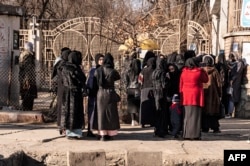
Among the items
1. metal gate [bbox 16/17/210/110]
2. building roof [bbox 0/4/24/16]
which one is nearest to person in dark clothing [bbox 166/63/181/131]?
building roof [bbox 0/4/24/16]

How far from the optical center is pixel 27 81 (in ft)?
40.6

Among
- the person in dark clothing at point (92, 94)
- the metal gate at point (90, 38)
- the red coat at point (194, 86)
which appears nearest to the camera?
the person in dark clothing at point (92, 94)

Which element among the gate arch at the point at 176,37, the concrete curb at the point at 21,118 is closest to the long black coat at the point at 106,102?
the concrete curb at the point at 21,118

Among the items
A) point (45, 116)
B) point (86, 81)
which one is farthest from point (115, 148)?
point (45, 116)

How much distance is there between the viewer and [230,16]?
46.9ft

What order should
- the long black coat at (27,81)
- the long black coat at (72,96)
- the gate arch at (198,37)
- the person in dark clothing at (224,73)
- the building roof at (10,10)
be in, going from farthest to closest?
the gate arch at (198,37) → the person in dark clothing at (224,73) → the building roof at (10,10) → the long black coat at (27,81) → the long black coat at (72,96)

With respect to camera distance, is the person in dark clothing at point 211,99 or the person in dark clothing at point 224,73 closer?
the person in dark clothing at point 211,99

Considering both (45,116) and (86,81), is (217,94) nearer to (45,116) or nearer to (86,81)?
(86,81)

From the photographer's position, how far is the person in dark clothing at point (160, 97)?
9.52m

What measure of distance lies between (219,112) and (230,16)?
4.96 m

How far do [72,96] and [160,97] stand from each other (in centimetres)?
171

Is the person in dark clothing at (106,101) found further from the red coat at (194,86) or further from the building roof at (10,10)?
the building roof at (10,10)

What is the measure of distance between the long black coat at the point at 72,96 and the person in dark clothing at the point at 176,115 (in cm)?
178

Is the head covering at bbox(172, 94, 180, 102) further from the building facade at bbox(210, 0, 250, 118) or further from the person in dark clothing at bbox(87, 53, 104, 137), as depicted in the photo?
the building facade at bbox(210, 0, 250, 118)
